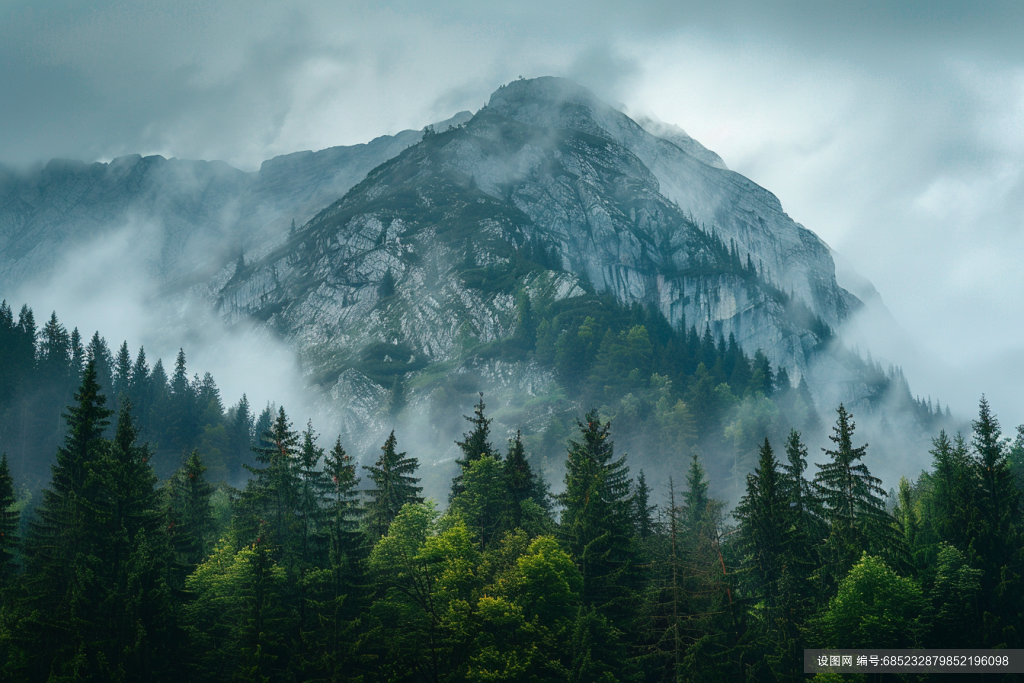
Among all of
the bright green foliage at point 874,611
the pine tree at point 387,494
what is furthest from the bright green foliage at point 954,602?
the pine tree at point 387,494

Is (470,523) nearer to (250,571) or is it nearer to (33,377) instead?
(250,571)

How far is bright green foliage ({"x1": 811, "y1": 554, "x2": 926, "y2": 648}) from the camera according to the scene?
192ft

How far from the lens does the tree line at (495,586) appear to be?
2344 inches

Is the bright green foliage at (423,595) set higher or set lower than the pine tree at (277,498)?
lower

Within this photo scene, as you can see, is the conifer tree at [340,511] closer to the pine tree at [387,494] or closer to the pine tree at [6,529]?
the pine tree at [387,494]

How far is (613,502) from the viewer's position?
7625cm

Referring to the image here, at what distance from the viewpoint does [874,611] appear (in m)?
59.0

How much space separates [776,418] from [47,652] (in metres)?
153

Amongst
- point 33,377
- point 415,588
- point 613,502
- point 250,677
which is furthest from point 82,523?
point 33,377

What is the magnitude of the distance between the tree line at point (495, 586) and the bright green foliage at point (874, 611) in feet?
0.44

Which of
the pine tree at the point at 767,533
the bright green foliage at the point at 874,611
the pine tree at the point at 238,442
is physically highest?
the pine tree at the point at 238,442

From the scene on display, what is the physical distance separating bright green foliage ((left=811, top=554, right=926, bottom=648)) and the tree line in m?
0.13

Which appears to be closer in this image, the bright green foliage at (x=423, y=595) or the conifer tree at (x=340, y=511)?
the bright green foliage at (x=423, y=595)

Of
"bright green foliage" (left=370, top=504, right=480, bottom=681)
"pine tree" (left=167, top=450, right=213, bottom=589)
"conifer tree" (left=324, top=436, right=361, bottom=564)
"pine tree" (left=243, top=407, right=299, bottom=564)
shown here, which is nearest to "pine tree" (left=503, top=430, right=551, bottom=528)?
"bright green foliage" (left=370, top=504, right=480, bottom=681)
